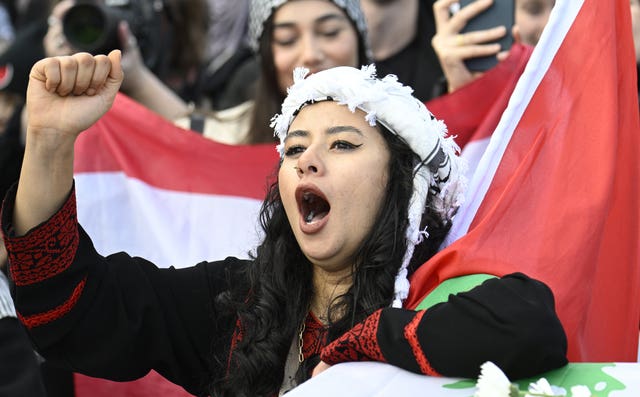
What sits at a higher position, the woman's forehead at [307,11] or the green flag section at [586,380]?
the woman's forehead at [307,11]

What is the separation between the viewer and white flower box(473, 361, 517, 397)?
2.14m

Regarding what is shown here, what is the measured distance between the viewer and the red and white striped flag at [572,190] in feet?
9.39

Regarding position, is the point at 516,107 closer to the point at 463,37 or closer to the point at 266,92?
the point at 463,37

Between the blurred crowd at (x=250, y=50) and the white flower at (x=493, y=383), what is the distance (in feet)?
6.10

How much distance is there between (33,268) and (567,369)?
122cm

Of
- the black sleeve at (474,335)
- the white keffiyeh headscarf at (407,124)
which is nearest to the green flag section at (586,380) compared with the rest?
the black sleeve at (474,335)

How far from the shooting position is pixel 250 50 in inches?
198

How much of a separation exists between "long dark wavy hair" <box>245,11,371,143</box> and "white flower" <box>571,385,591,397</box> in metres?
2.05

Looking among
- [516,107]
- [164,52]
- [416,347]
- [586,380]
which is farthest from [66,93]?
[164,52]

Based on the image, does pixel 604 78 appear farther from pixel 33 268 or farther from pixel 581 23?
pixel 33 268

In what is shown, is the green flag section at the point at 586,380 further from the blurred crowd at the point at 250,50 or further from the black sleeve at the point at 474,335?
the blurred crowd at the point at 250,50

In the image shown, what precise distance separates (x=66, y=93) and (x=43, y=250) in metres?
0.36

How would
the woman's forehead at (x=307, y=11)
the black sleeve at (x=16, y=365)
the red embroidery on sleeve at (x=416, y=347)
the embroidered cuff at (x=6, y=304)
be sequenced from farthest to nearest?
the woman's forehead at (x=307, y=11)
the embroidered cuff at (x=6, y=304)
the black sleeve at (x=16, y=365)
the red embroidery on sleeve at (x=416, y=347)

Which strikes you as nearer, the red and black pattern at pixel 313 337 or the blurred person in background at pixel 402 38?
the red and black pattern at pixel 313 337
